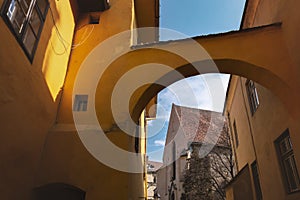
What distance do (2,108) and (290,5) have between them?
6171 millimetres

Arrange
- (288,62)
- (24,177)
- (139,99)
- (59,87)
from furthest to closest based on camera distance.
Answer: (59,87) < (139,99) < (288,62) < (24,177)

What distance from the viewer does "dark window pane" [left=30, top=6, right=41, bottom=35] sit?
17.0ft

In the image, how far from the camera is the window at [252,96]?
8375 millimetres

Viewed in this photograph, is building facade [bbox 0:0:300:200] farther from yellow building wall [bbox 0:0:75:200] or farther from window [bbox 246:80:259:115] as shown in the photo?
window [bbox 246:80:259:115]

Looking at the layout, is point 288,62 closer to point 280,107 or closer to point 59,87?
point 280,107

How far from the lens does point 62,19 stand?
662cm

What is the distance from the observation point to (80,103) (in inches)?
252

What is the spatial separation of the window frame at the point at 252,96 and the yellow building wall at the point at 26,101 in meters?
6.38

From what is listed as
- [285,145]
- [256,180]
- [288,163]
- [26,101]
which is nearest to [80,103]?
[26,101]

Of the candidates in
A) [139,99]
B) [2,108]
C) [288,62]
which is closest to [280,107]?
[288,62]

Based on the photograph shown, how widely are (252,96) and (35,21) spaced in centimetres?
741

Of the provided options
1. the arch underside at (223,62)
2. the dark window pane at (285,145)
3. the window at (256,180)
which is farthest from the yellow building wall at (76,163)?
the window at (256,180)

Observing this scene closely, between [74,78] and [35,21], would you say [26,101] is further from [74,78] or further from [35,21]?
[74,78]

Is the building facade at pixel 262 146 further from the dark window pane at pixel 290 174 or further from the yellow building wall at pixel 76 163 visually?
the yellow building wall at pixel 76 163
